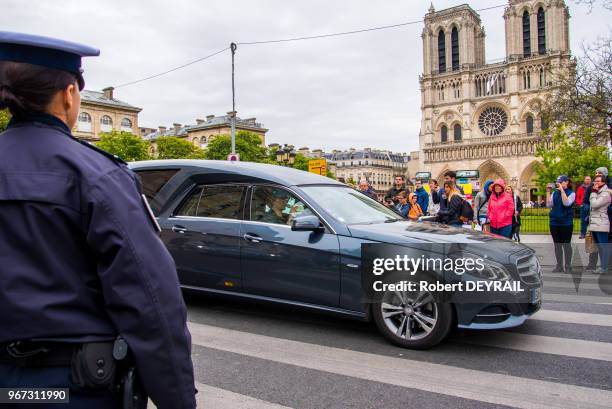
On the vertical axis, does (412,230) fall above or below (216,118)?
below

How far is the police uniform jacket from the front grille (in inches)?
155

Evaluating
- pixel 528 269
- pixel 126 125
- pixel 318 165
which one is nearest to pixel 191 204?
pixel 528 269

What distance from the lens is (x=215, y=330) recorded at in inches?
209

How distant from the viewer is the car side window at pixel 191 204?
611 centimetres

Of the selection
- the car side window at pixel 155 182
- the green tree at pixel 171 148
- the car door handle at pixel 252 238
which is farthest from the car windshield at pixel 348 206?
the green tree at pixel 171 148

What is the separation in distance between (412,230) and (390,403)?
206 cm

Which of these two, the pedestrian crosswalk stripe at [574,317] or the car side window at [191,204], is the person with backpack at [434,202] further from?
the car side window at [191,204]

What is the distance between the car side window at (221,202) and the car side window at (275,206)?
0.24 m

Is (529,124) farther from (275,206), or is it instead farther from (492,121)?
(275,206)

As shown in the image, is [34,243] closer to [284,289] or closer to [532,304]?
[284,289]

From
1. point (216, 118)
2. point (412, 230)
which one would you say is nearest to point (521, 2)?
point (216, 118)

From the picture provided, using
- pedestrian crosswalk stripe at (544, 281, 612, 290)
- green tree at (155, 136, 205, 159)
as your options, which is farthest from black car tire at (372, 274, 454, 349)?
green tree at (155, 136, 205, 159)

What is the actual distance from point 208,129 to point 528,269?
8117cm

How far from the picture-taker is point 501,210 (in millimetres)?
9914
